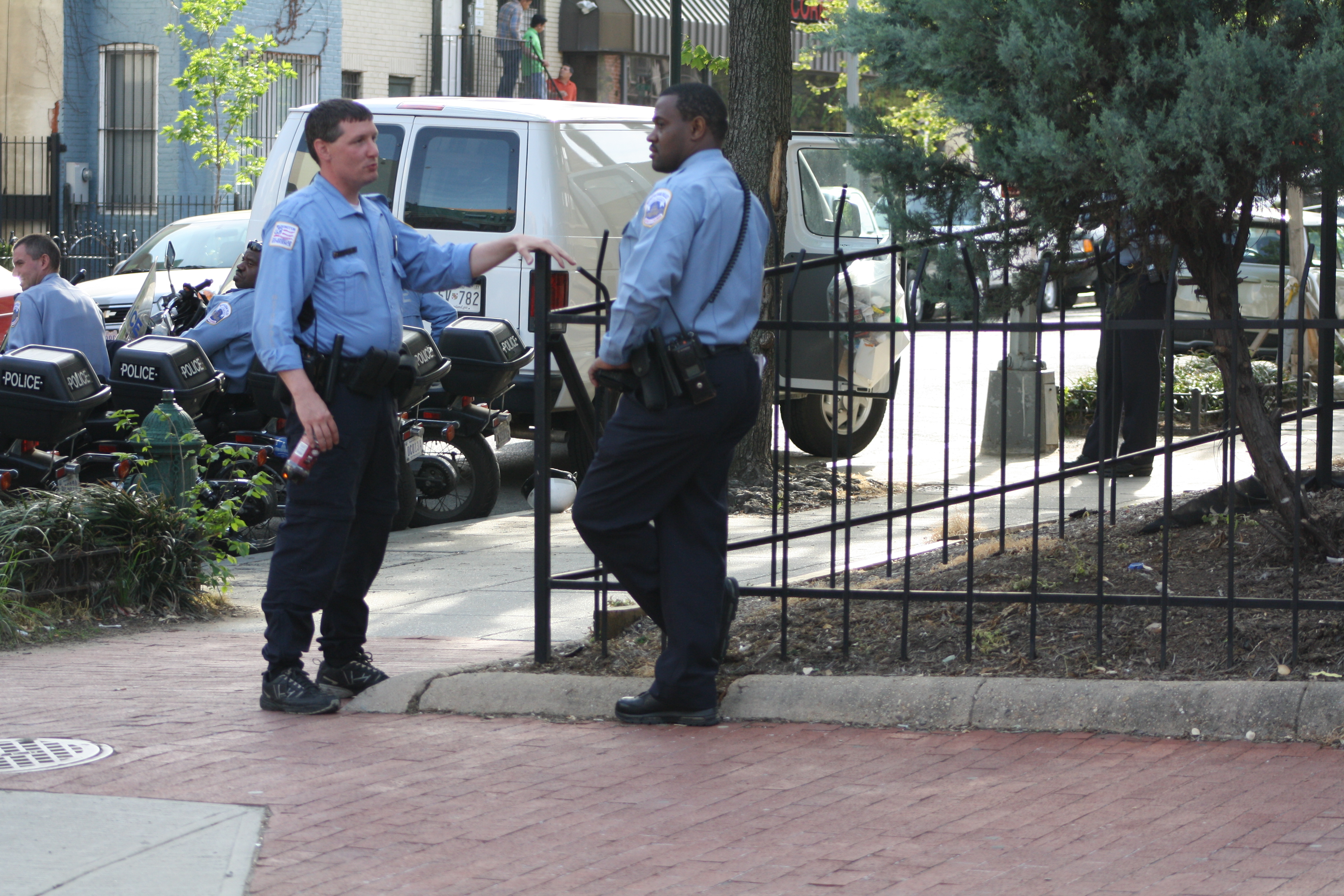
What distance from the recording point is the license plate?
34.2ft

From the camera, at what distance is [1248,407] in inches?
220

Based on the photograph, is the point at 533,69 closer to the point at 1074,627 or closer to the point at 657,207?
the point at 1074,627

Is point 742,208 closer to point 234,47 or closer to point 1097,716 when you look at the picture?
point 1097,716

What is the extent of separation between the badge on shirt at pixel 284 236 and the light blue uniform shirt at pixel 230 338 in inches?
167

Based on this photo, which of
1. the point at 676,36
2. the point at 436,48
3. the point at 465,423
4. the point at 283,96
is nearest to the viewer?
the point at 465,423

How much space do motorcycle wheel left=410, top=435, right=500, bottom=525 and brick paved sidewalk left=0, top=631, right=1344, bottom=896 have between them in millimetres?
4337

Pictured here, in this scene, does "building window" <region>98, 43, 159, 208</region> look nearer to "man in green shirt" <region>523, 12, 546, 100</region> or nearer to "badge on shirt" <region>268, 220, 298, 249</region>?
"man in green shirt" <region>523, 12, 546, 100</region>

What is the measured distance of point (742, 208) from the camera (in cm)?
482

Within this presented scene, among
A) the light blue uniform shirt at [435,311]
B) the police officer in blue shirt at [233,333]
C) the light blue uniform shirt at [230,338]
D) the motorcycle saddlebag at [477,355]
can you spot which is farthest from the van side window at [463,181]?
the light blue uniform shirt at [435,311]

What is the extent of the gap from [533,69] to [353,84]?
3.22m

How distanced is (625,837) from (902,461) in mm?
8295

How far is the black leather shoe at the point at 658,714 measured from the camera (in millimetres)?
5020

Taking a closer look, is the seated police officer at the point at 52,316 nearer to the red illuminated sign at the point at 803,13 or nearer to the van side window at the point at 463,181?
the van side window at the point at 463,181

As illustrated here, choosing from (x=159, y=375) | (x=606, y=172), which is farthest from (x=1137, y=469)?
(x=159, y=375)
